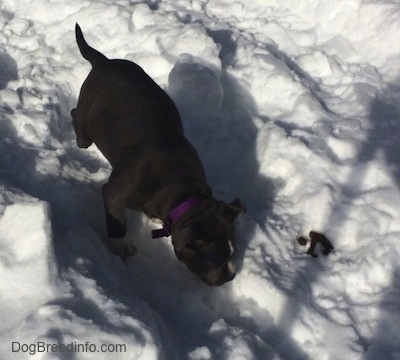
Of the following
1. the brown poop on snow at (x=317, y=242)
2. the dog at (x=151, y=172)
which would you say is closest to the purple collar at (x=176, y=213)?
the dog at (x=151, y=172)

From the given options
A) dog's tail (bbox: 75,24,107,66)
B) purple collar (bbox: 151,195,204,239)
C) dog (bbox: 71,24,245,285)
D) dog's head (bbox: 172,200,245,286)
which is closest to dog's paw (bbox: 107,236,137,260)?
dog (bbox: 71,24,245,285)

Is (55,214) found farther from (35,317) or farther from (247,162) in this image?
(247,162)

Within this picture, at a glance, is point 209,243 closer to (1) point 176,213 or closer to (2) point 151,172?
(1) point 176,213

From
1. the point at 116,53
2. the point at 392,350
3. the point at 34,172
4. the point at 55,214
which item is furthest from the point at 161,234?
the point at 116,53

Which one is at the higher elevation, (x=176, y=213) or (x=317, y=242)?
(x=176, y=213)

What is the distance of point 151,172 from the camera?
3.78 meters

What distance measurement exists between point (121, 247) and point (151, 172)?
63cm

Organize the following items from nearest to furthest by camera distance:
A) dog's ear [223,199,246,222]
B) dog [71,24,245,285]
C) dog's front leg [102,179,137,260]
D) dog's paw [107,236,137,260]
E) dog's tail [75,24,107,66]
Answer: dog [71,24,245,285], dog's ear [223,199,246,222], dog's front leg [102,179,137,260], dog's paw [107,236,137,260], dog's tail [75,24,107,66]

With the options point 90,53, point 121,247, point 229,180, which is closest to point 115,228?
point 121,247

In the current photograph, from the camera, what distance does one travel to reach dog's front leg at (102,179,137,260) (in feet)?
12.5

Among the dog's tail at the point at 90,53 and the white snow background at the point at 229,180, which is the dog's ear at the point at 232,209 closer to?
the white snow background at the point at 229,180

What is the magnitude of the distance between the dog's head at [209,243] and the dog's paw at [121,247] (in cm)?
59

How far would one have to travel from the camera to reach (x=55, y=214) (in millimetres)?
3869

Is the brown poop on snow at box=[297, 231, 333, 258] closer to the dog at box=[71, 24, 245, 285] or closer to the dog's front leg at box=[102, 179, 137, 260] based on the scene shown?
the dog at box=[71, 24, 245, 285]
